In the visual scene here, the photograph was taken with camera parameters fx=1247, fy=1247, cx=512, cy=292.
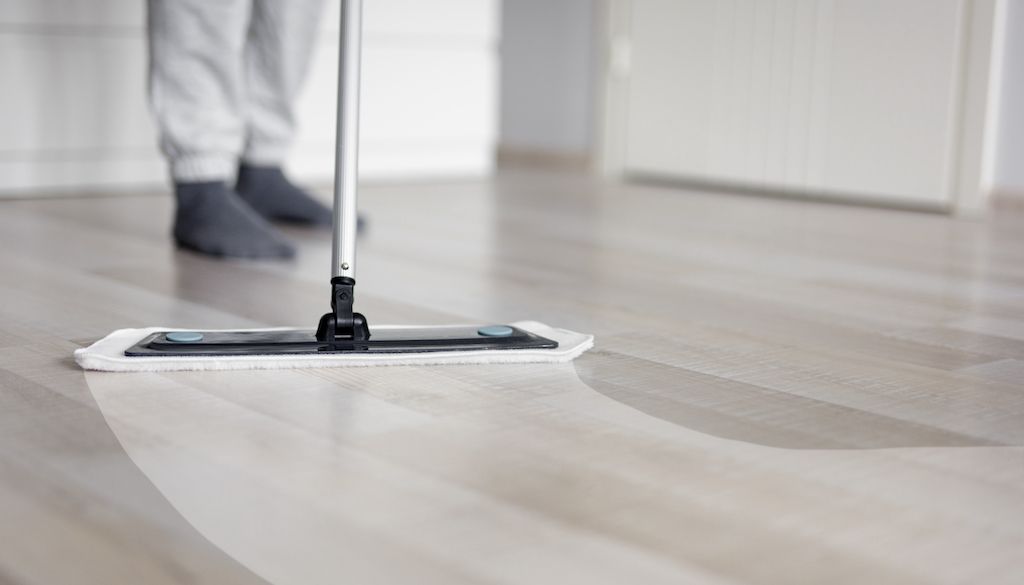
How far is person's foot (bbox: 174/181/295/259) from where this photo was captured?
64.5 inches

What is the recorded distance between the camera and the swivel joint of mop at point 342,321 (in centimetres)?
103

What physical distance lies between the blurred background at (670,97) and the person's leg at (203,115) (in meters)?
0.87

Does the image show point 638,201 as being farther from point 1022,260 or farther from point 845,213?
point 1022,260

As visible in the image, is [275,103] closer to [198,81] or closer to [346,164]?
[198,81]

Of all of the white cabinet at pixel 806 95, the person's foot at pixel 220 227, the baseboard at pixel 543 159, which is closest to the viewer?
the person's foot at pixel 220 227

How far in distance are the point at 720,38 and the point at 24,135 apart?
1546 mm

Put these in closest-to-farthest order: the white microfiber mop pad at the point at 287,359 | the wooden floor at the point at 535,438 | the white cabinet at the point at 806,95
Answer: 1. the wooden floor at the point at 535,438
2. the white microfiber mop pad at the point at 287,359
3. the white cabinet at the point at 806,95

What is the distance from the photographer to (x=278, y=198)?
2021mm

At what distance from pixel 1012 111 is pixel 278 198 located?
60.6 inches

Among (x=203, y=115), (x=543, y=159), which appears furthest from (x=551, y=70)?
(x=203, y=115)

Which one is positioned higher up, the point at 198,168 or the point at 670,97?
the point at 670,97

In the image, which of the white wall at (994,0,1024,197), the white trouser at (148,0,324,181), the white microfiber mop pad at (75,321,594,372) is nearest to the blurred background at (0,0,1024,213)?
the white wall at (994,0,1024,197)

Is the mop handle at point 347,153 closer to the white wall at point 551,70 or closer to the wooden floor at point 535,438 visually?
the wooden floor at point 535,438

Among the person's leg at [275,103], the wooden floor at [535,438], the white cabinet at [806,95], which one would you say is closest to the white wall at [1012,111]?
the white cabinet at [806,95]
